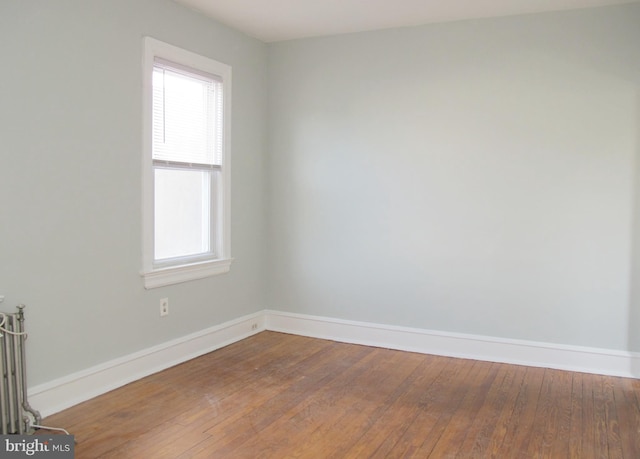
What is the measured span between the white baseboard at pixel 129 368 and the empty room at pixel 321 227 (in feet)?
0.05

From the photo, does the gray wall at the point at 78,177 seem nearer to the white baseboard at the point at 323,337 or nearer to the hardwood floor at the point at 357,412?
the white baseboard at the point at 323,337

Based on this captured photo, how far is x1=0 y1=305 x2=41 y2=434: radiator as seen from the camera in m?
2.56

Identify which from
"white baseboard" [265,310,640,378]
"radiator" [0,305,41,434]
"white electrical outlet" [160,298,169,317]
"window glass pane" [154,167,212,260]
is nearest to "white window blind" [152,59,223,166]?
"window glass pane" [154,167,212,260]

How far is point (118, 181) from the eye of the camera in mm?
3334

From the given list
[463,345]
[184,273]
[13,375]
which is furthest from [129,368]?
[463,345]

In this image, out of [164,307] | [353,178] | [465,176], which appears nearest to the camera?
[164,307]

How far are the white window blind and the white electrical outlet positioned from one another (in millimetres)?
985

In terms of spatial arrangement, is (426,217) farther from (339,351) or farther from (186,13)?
(186,13)

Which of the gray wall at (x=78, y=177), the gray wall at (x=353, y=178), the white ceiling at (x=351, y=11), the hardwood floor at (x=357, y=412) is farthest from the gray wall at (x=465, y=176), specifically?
the gray wall at (x=78, y=177)

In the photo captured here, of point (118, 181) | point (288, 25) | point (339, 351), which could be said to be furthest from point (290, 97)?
point (339, 351)

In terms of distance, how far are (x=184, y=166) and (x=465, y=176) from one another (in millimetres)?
2122

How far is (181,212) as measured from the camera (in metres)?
3.96

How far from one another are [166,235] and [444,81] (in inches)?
94.9

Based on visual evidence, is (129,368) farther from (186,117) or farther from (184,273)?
(186,117)
